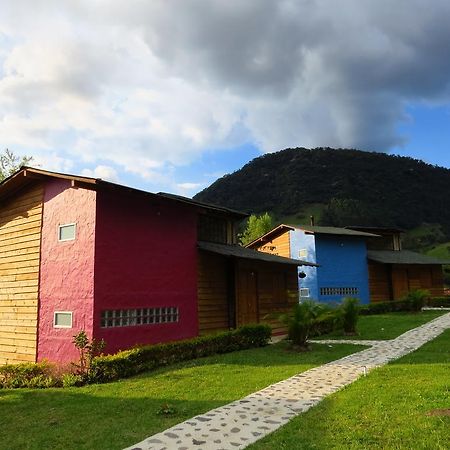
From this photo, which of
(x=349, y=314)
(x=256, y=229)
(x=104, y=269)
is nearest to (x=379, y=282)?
(x=349, y=314)

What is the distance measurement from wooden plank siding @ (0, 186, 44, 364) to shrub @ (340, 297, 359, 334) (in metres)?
11.8

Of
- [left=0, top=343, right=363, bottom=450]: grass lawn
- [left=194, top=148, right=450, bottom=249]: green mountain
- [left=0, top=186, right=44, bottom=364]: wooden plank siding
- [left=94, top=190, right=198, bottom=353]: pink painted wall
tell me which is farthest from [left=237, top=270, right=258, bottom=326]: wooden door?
[left=194, top=148, right=450, bottom=249]: green mountain

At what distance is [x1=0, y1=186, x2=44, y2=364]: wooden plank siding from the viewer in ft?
47.5

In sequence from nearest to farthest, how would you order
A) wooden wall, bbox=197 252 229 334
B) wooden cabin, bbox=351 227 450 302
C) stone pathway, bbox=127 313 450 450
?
1. stone pathway, bbox=127 313 450 450
2. wooden wall, bbox=197 252 229 334
3. wooden cabin, bbox=351 227 450 302

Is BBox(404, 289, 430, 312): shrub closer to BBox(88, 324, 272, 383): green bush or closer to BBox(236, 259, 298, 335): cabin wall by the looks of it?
BBox(236, 259, 298, 335): cabin wall

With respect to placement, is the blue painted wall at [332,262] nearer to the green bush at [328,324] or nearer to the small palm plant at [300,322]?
the green bush at [328,324]

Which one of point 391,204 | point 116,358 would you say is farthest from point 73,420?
point 391,204

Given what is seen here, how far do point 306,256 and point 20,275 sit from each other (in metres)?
20.0

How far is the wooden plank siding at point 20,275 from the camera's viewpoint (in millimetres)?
14477

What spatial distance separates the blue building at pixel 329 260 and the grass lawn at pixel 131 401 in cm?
1690

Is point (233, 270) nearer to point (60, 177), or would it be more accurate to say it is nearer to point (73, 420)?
point (60, 177)

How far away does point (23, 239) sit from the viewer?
15.6 meters

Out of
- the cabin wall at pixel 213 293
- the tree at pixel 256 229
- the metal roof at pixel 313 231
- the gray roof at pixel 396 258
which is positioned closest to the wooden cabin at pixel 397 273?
the gray roof at pixel 396 258

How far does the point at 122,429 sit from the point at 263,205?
7852 centimetres
